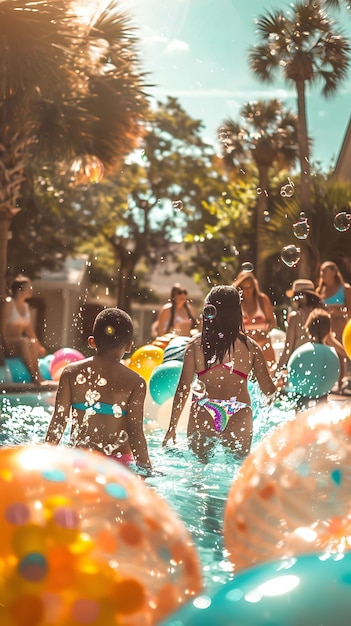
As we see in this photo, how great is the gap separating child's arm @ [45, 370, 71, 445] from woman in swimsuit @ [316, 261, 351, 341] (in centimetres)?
570

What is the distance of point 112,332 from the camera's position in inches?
144

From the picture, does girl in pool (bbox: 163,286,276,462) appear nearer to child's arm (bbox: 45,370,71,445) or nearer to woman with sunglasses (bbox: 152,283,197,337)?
child's arm (bbox: 45,370,71,445)

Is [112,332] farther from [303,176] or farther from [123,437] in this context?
[303,176]

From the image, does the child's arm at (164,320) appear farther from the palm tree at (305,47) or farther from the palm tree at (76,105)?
the palm tree at (305,47)

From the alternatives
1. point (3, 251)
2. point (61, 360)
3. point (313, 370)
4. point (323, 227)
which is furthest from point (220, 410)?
A: point (323, 227)

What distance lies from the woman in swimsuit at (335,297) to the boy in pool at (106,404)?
5.61m

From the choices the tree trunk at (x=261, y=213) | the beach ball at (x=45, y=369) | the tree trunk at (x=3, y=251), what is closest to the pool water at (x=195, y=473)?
the beach ball at (x=45, y=369)

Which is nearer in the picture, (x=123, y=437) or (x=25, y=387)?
(x=123, y=437)

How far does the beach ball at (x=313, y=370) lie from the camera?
6.16 meters

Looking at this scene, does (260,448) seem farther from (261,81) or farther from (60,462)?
(261,81)

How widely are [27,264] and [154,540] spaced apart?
22.8 m

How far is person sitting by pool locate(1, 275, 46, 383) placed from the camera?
8.88 metres

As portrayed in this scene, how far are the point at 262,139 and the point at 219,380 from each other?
20868 mm

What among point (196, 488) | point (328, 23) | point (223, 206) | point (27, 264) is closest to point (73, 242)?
point (27, 264)
